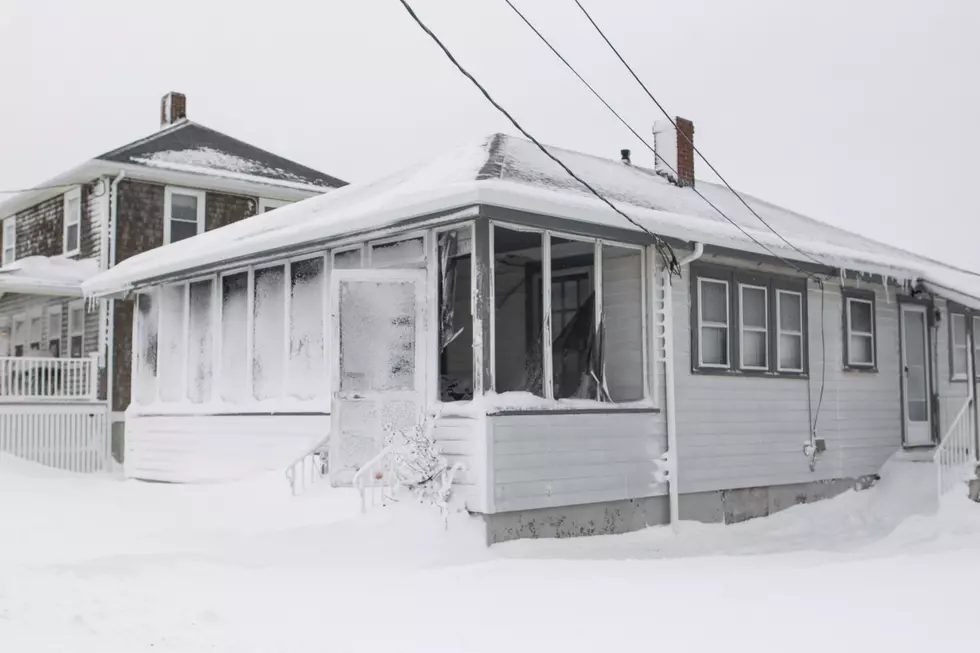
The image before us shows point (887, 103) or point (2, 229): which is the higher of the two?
point (887, 103)

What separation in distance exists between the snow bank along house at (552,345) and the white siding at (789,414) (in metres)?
0.04

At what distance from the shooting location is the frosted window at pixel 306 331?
11.7 m

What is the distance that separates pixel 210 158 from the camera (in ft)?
72.0

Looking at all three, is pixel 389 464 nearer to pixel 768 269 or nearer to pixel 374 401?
pixel 374 401

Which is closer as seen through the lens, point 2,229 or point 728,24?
point 2,229

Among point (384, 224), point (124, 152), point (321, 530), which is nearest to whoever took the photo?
point (321, 530)

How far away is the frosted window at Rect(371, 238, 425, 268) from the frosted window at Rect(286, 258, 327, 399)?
1.05 meters

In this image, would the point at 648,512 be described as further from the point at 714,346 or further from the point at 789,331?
the point at 789,331

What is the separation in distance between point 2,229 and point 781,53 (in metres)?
63.9

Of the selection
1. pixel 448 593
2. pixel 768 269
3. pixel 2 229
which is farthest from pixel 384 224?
pixel 2 229

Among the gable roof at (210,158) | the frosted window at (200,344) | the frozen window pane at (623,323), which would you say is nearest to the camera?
the frozen window pane at (623,323)

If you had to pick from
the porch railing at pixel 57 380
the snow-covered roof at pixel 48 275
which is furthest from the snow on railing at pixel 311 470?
the snow-covered roof at pixel 48 275

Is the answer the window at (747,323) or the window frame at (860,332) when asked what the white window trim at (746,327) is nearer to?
the window at (747,323)

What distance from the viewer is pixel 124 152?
20281mm
